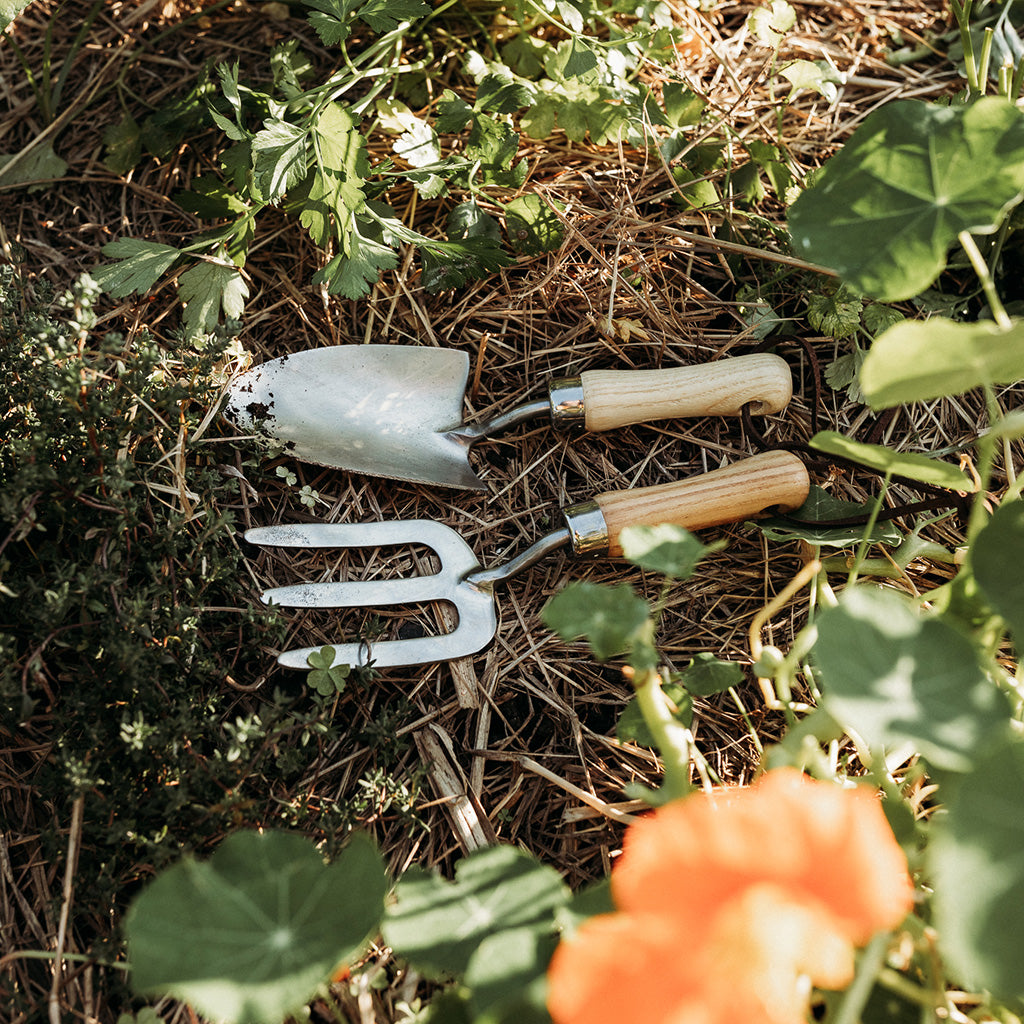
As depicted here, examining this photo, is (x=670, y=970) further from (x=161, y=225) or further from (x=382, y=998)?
(x=161, y=225)

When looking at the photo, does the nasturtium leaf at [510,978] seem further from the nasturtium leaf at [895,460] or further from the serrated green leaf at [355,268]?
the serrated green leaf at [355,268]

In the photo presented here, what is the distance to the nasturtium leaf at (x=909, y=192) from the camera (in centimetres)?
85

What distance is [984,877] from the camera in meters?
0.63

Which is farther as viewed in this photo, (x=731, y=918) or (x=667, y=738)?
(x=667, y=738)

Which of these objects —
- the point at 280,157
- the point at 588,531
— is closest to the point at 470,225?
the point at 280,157

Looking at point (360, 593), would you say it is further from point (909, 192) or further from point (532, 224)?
point (909, 192)

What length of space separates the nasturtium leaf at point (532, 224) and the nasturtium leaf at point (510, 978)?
1.01 m

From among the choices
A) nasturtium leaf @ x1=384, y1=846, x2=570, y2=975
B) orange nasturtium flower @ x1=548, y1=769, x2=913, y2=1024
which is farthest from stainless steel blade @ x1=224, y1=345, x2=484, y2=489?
orange nasturtium flower @ x1=548, y1=769, x2=913, y2=1024

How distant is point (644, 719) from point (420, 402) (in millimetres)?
631

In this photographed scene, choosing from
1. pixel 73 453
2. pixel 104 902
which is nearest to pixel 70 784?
pixel 104 902

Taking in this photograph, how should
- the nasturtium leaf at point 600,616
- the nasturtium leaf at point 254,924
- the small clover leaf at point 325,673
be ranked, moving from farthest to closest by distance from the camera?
the small clover leaf at point 325,673
the nasturtium leaf at point 600,616
the nasturtium leaf at point 254,924

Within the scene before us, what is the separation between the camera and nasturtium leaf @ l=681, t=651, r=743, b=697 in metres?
0.96

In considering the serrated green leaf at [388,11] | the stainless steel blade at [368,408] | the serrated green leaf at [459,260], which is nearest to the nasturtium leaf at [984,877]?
the stainless steel blade at [368,408]

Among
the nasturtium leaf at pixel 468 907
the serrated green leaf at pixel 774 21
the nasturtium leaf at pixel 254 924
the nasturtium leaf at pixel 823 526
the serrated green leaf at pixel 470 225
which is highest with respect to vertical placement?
the serrated green leaf at pixel 774 21
